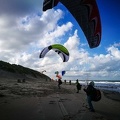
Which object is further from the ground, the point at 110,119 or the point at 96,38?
the point at 96,38

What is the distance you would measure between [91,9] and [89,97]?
4.54 m

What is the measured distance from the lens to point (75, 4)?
1184 centimetres

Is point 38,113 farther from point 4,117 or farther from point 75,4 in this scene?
point 75,4

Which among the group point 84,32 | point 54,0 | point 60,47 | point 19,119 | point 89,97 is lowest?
point 19,119

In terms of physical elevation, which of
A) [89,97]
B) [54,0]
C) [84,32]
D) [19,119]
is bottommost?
[19,119]

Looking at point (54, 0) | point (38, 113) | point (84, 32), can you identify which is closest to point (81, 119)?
point (38, 113)

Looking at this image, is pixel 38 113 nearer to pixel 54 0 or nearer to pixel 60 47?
pixel 54 0

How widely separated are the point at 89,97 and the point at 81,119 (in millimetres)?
2850

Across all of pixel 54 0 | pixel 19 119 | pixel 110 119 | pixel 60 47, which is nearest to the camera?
pixel 54 0

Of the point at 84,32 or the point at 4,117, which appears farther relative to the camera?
the point at 84,32

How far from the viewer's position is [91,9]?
12273 mm

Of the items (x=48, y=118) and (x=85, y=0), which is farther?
(x=85, y=0)

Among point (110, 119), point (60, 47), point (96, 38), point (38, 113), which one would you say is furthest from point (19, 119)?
point (60, 47)

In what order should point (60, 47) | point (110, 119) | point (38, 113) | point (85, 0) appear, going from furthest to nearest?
point (60, 47) < point (85, 0) < point (38, 113) < point (110, 119)
